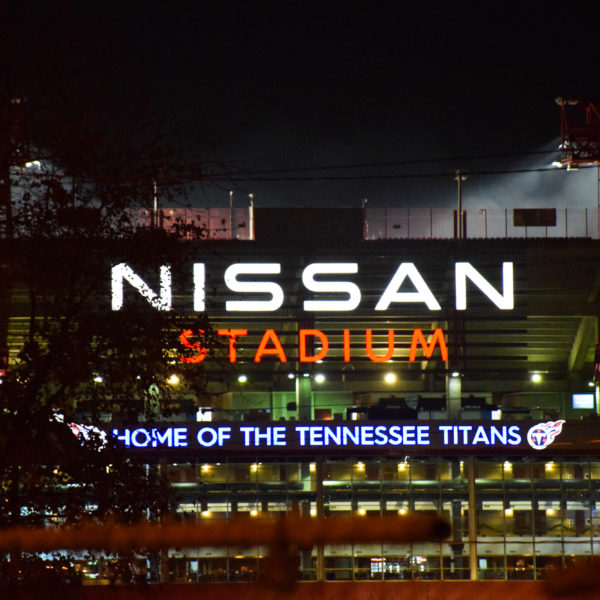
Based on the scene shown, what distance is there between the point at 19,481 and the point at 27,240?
349cm

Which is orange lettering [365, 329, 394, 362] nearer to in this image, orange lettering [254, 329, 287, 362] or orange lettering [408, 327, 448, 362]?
orange lettering [408, 327, 448, 362]

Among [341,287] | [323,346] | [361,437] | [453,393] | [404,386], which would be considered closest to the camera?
[361,437]

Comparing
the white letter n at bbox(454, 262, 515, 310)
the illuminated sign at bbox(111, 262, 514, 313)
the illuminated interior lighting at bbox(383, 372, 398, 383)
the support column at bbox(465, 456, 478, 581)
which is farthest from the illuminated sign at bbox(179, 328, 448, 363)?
the support column at bbox(465, 456, 478, 581)

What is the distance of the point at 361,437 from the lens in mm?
43750

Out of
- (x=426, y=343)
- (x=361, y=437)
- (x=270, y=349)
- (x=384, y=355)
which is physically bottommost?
(x=361, y=437)

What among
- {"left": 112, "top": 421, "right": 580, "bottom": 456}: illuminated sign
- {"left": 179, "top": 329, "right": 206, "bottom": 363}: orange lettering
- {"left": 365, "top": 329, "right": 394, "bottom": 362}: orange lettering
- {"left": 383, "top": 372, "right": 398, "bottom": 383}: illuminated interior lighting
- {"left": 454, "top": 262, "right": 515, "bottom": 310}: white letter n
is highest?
{"left": 454, "top": 262, "right": 515, "bottom": 310}: white letter n

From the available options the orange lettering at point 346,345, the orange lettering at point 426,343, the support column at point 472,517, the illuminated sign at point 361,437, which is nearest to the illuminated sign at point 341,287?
the orange lettering at point 346,345

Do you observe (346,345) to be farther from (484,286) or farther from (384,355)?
(484,286)

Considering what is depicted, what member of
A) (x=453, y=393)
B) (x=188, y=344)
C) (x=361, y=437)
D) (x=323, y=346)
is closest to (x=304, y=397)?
(x=323, y=346)

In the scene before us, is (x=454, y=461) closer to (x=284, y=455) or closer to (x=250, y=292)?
(x=284, y=455)

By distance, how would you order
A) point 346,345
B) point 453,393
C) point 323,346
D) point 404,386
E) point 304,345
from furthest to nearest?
point 404,386 < point 346,345 < point 304,345 < point 323,346 < point 453,393

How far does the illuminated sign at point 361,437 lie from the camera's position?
4353 cm

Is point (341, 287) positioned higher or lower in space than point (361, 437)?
higher

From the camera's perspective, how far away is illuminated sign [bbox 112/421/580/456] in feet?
143
